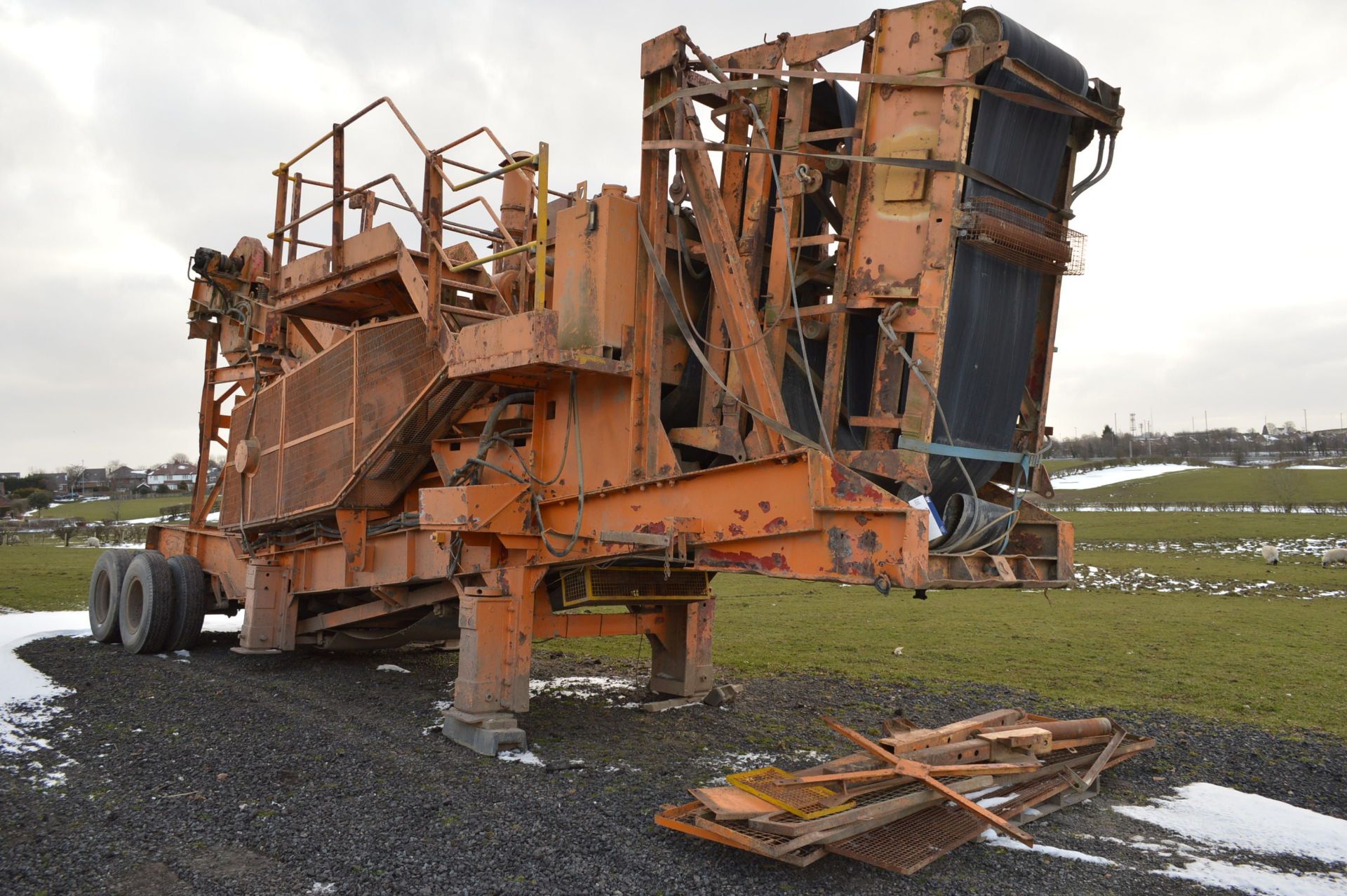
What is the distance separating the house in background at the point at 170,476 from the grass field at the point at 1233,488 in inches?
2708

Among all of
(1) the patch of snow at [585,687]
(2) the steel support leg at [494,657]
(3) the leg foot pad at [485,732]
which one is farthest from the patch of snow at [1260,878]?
(1) the patch of snow at [585,687]

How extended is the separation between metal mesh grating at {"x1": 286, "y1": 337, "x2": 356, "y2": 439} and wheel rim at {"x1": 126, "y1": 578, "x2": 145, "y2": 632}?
312 centimetres

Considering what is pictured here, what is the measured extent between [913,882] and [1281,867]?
2.01 meters

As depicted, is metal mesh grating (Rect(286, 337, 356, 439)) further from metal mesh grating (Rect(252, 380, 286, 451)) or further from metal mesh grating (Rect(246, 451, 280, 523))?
metal mesh grating (Rect(246, 451, 280, 523))

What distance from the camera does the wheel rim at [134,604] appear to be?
11297 mm

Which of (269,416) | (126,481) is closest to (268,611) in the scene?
(269,416)

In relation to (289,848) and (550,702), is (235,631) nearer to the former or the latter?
(550,702)

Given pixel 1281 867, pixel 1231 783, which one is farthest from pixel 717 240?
pixel 1231 783

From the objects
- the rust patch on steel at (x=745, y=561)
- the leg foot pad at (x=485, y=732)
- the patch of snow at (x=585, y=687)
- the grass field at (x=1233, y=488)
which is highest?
the grass field at (x=1233, y=488)

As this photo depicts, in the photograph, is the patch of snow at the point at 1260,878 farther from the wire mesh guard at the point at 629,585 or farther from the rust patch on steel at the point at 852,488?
the wire mesh guard at the point at 629,585

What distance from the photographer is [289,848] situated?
502 centimetres

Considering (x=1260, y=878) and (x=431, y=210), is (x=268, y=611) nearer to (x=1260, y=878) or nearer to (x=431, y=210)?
(x=431, y=210)

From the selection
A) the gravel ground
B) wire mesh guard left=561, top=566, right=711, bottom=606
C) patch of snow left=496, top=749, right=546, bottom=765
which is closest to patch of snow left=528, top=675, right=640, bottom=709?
the gravel ground

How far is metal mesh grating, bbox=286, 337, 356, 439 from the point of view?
29.9ft
